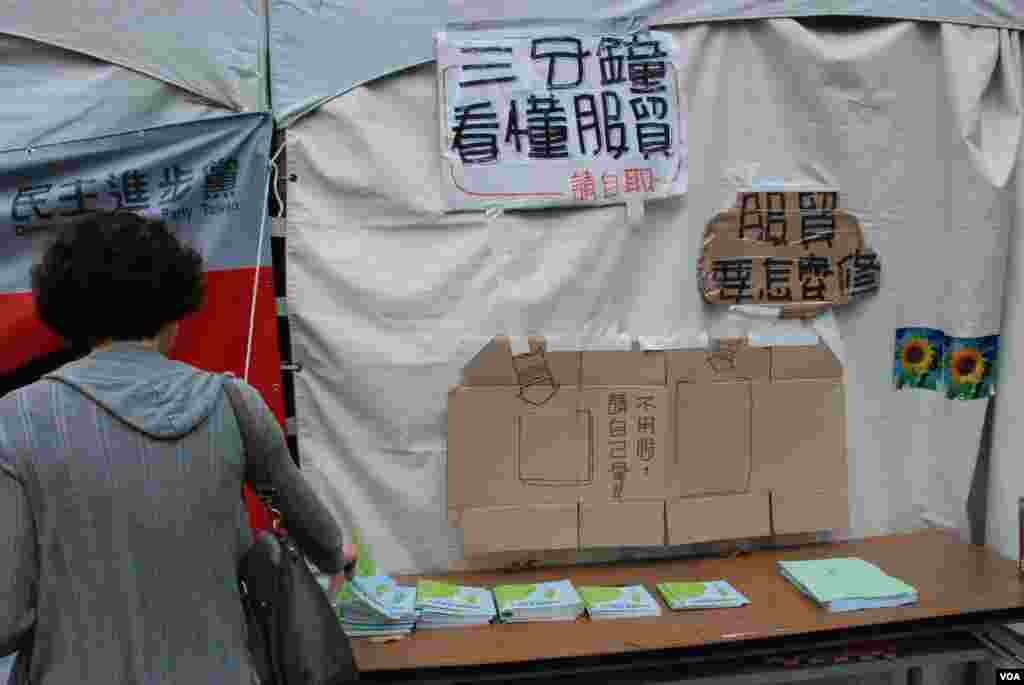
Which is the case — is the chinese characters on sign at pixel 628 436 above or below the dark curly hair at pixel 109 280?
below

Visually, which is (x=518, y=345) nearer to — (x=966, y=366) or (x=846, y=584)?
(x=846, y=584)

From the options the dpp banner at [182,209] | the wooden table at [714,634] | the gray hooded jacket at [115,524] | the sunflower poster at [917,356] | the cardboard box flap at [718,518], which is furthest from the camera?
the sunflower poster at [917,356]

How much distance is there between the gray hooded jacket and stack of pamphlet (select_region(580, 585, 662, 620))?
1.07 metres

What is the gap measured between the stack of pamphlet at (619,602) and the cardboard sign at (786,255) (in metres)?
0.91

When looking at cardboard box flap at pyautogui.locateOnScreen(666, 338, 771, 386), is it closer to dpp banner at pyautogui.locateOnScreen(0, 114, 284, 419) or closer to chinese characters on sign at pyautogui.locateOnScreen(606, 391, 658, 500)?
chinese characters on sign at pyautogui.locateOnScreen(606, 391, 658, 500)

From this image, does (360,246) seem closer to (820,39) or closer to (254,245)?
(254,245)

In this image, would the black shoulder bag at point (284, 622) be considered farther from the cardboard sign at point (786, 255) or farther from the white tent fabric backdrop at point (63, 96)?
the cardboard sign at point (786, 255)

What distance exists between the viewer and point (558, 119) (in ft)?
7.25

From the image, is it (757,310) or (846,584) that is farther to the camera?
(757,310)

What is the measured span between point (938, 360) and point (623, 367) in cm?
111

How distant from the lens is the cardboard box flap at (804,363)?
2.37m

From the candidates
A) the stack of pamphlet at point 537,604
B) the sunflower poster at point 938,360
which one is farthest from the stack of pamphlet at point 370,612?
the sunflower poster at point 938,360

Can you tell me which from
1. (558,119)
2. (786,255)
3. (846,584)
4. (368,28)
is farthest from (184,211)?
(846,584)

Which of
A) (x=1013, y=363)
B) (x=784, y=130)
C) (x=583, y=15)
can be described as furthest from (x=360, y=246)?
(x=1013, y=363)
